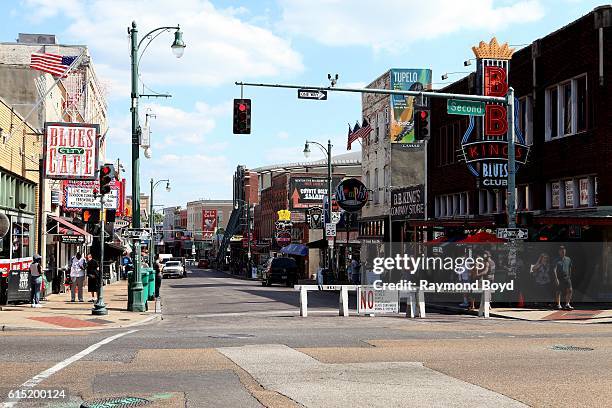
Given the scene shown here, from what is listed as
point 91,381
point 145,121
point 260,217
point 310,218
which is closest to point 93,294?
point 145,121

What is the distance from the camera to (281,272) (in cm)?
5131

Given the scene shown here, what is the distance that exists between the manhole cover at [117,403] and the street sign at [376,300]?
14365 millimetres

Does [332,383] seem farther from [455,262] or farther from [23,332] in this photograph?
[455,262]

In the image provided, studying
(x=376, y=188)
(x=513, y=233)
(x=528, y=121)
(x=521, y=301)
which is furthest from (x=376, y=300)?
(x=376, y=188)

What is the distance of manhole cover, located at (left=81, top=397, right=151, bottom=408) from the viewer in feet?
28.7

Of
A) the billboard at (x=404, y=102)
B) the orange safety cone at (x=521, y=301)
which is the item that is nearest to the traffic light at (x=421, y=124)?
the orange safety cone at (x=521, y=301)

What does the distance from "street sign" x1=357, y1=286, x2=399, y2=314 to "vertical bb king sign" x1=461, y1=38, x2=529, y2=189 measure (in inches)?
378

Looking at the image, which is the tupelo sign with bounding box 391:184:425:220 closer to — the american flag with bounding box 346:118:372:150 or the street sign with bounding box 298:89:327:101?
the american flag with bounding box 346:118:372:150

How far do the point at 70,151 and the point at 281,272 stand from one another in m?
23.1

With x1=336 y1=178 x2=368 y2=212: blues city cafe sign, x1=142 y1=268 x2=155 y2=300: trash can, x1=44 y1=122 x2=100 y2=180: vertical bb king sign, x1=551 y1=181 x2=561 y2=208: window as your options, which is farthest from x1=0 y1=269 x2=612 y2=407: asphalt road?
x1=336 y1=178 x2=368 y2=212: blues city cafe sign

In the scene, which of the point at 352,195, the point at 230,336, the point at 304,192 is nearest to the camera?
the point at 230,336

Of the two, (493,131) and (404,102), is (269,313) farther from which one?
(404,102)

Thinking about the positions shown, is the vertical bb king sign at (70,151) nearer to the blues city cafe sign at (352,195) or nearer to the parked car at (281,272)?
the blues city cafe sign at (352,195)

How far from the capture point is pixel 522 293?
27.2 metres
